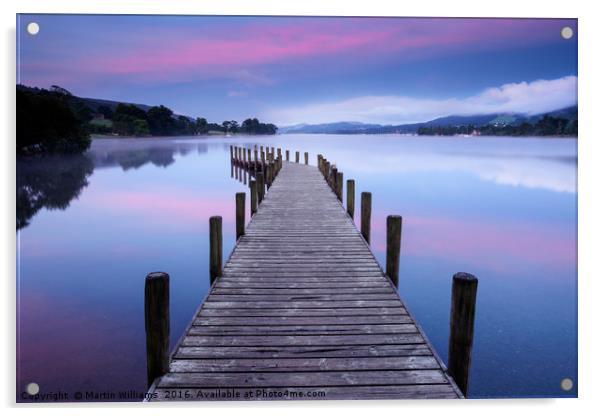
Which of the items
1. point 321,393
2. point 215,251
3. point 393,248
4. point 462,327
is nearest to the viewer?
point 321,393

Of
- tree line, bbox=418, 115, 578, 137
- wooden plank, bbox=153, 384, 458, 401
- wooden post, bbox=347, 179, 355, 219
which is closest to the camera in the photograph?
wooden plank, bbox=153, 384, 458, 401

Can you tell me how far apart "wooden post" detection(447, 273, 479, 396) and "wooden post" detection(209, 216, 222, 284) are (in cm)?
301

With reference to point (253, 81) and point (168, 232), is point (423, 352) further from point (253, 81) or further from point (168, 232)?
point (168, 232)

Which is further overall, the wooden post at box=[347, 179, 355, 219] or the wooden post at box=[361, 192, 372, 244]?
the wooden post at box=[347, 179, 355, 219]

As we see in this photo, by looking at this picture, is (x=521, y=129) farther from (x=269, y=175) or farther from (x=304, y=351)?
(x=269, y=175)

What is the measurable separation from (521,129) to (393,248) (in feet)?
8.13

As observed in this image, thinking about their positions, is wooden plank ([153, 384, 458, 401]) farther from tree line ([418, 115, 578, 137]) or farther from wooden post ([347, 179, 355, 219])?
wooden post ([347, 179, 355, 219])

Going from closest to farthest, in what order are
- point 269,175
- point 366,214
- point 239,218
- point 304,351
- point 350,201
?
point 304,351 → point 239,218 → point 366,214 → point 350,201 → point 269,175

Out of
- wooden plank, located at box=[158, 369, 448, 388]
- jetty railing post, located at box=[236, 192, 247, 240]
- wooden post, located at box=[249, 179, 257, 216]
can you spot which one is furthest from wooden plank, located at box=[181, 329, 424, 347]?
wooden post, located at box=[249, 179, 257, 216]

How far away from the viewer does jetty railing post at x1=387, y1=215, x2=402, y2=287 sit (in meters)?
5.16

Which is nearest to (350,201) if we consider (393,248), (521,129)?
(393,248)

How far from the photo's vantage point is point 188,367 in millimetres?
3137

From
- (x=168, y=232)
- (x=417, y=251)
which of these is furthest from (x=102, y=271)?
(x=417, y=251)

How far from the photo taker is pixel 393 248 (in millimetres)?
5312
